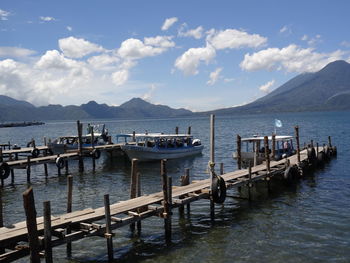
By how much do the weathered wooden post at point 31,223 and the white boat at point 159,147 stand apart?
29308 millimetres

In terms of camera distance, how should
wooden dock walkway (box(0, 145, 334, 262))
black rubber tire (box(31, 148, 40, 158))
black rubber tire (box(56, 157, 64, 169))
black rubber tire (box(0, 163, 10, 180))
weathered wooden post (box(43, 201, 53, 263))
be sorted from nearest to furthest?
weathered wooden post (box(43, 201, 53, 263)), wooden dock walkway (box(0, 145, 334, 262)), black rubber tire (box(0, 163, 10, 180)), black rubber tire (box(56, 157, 64, 169)), black rubber tire (box(31, 148, 40, 158))

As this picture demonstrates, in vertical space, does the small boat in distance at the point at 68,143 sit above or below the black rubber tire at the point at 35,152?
above

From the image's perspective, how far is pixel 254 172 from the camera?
25578mm

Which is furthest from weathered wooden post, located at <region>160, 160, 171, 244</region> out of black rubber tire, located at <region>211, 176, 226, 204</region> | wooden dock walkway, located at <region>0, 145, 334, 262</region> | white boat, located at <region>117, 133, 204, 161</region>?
white boat, located at <region>117, 133, 204, 161</region>

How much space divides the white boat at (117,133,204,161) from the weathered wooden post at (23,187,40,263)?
1154 inches

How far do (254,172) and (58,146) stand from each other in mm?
28680

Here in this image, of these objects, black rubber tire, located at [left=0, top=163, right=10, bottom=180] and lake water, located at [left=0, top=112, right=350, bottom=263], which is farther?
black rubber tire, located at [left=0, top=163, right=10, bottom=180]

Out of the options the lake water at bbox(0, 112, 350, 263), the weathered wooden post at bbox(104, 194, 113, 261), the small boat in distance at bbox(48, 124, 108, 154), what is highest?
the small boat in distance at bbox(48, 124, 108, 154)

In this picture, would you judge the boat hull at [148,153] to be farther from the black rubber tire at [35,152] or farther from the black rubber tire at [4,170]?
the black rubber tire at [4,170]

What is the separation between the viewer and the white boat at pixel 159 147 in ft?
134

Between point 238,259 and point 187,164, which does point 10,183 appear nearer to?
point 187,164

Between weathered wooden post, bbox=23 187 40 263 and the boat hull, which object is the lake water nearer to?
weathered wooden post, bbox=23 187 40 263

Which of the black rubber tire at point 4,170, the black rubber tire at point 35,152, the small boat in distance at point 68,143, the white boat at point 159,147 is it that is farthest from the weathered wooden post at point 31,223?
→ the black rubber tire at point 35,152

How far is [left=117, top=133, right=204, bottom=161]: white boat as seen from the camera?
40.9m
